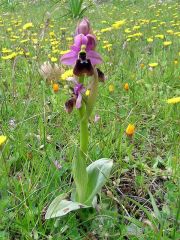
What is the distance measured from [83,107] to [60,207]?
377 millimetres

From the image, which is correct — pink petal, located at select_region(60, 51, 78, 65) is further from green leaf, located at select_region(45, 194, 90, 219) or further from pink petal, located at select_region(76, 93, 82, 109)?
green leaf, located at select_region(45, 194, 90, 219)

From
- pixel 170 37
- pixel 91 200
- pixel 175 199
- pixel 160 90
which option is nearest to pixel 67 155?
pixel 91 200

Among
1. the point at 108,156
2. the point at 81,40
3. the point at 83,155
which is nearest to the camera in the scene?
the point at 81,40

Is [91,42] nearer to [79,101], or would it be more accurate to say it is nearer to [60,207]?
[79,101]

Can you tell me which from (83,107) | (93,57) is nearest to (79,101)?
(83,107)

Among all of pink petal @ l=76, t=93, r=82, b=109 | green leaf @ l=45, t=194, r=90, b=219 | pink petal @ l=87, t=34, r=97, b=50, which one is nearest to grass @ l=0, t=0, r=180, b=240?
green leaf @ l=45, t=194, r=90, b=219

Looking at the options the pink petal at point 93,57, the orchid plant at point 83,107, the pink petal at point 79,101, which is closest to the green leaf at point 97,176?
the orchid plant at point 83,107

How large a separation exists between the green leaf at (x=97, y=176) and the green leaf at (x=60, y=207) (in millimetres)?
66

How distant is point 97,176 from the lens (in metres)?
1.43

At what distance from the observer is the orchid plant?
4.32 ft

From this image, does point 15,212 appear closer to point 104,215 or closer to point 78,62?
point 104,215

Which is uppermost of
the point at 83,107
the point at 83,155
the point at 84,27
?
the point at 84,27

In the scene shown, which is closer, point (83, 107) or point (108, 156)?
point (83, 107)

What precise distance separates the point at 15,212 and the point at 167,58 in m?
2.54
